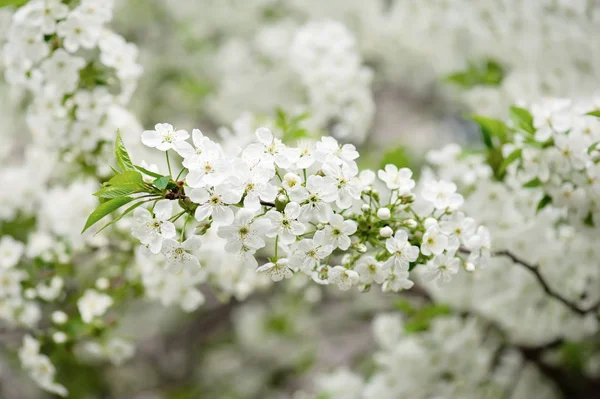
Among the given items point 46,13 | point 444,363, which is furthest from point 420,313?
point 46,13

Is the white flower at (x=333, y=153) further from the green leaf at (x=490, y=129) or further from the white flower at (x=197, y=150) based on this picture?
the green leaf at (x=490, y=129)

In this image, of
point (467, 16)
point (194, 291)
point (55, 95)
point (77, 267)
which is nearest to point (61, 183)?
point (77, 267)

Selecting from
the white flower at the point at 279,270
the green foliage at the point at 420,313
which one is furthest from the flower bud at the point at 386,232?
the green foliage at the point at 420,313

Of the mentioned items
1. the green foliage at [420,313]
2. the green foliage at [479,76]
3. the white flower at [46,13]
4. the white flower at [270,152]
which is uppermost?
the white flower at [46,13]

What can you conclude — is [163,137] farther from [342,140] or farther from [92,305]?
[342,140]

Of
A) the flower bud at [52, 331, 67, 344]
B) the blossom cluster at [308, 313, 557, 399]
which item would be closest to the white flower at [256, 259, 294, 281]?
the flower bud at [52, 331, 67, 344]

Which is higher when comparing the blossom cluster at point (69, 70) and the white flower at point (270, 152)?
the blossom cluster at point (69, 70)
